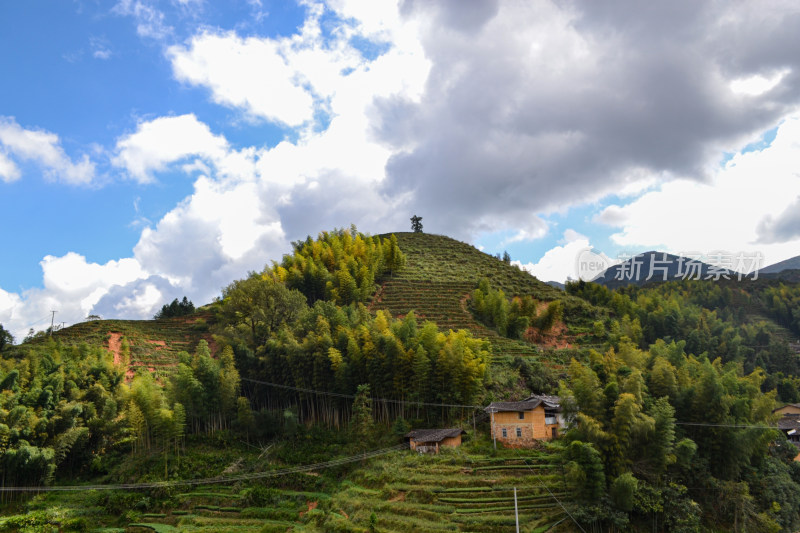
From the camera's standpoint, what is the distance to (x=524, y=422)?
29.2 metres

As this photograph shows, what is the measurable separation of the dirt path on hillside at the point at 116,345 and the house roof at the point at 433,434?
30206 millimetres

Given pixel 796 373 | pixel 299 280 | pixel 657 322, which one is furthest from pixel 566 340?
pixel 299 280

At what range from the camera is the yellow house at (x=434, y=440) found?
1102 inches

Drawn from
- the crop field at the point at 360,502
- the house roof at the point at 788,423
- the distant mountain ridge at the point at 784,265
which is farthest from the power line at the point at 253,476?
the distant mountain ridge at the point at 784,265

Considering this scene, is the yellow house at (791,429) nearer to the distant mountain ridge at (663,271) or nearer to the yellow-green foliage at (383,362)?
the distant mountain ridge at (663,271)

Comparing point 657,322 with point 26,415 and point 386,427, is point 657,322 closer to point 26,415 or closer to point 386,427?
point 386,427

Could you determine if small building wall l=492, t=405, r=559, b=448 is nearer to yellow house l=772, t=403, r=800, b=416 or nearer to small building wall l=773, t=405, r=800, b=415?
yellow house l=772, t=403, r=800, b=416

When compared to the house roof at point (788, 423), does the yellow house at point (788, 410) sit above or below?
above

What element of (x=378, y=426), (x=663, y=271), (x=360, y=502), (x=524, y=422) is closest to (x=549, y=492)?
(x=524, y=422)

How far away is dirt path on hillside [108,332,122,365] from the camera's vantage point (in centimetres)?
4694

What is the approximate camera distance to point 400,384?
32.4 meters

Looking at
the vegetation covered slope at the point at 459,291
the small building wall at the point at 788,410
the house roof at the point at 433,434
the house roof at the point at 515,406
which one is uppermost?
the vegetation covered slope at the point at 459,291

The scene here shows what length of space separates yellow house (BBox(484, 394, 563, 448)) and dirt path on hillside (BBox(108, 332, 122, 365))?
34.1 m

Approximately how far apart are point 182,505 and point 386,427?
1192 cm
